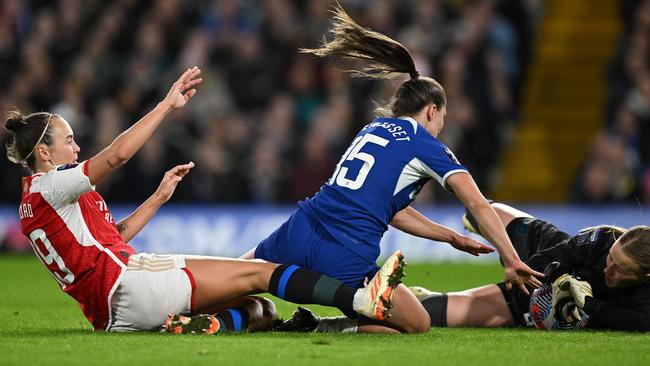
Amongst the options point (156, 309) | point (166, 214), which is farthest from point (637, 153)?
point (156, 309)

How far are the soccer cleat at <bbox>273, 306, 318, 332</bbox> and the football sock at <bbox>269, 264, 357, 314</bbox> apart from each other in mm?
387

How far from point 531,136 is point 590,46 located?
6.15ft

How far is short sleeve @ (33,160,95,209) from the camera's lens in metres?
5.95

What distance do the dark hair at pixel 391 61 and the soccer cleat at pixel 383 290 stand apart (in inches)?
42.1

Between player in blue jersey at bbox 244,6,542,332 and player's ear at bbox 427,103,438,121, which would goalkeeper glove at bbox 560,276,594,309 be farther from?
player's ear at bbox 427,103,438,121

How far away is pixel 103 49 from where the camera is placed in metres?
14.3

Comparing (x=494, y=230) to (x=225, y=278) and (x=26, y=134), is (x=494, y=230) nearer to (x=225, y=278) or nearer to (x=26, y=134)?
(x=225, y=278)

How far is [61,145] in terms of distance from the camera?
6238mm

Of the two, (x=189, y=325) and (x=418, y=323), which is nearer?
(x=189, y=325)

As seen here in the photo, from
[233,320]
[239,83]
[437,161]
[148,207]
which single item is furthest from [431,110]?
[239,83]

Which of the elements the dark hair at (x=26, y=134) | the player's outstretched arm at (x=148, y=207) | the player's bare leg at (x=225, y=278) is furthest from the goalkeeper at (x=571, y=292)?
the dark hair at (x=26, y=134)

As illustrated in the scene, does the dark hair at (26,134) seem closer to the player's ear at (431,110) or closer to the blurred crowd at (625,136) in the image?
the player's ear at (431,110)

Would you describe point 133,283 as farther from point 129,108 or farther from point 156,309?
point 129,108

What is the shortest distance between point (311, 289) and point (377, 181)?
73 cm
